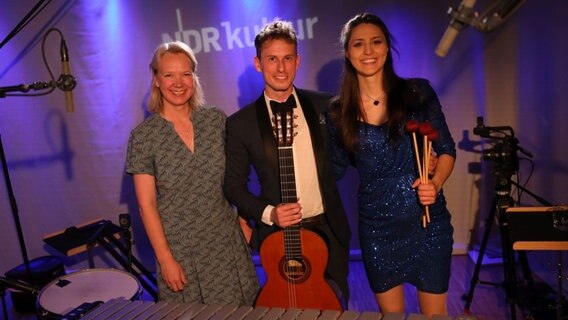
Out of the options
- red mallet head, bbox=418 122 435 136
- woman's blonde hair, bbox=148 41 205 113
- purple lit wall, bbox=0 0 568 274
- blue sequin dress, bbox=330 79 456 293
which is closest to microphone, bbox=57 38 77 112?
woman's blonde hair, bbox=148 41 205 113

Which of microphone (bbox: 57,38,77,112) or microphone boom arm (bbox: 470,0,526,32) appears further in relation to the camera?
microphone (bbox: 57,38,77,112)

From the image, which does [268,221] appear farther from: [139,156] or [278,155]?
[139,156]

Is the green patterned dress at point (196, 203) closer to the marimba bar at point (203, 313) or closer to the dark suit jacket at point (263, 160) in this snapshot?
the dark suit jacket at point (263, 160)

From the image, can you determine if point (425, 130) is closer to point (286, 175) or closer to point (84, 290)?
point (286, 175)

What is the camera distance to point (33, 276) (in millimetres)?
3689

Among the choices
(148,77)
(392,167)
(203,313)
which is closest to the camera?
(203,313)

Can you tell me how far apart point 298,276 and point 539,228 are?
1104 mm

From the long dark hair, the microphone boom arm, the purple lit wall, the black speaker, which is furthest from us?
the purple lit wall

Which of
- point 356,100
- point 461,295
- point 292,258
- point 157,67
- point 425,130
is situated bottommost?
point 461,295

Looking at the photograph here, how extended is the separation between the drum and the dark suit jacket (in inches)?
28.7

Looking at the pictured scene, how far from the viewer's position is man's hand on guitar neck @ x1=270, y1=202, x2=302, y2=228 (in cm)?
214

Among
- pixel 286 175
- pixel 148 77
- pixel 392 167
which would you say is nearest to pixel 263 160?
pixel 286 175

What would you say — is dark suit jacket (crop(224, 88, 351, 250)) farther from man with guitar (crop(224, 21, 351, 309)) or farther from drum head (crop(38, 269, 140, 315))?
drum head (crop(38, 269, 140, 315))

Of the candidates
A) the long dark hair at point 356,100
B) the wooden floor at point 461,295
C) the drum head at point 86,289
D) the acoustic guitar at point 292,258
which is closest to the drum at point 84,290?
the drum head at point 86,289
